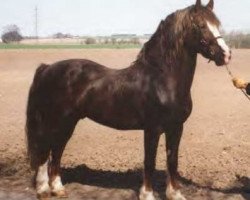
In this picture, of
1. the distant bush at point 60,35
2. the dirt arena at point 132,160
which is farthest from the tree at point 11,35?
the dirt arena at point 132,160

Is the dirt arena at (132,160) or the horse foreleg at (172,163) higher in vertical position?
the horse foreleg at (172,163)

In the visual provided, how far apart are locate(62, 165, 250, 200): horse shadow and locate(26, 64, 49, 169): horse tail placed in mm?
748

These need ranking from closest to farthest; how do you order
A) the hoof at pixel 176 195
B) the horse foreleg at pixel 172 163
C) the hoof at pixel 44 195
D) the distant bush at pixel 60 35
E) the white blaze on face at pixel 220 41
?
the white blaze on face at pixel 220 41 → the horse foreleg at pixel 172 163 → the hoof at pixel 176 195 → the hoof at pixel 44 195 → the distant bush at pixel 60 35

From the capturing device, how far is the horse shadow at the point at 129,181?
689 centimetres

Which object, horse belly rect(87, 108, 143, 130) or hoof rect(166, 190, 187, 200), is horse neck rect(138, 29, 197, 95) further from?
hoof rect(166, 190, 187, 200)

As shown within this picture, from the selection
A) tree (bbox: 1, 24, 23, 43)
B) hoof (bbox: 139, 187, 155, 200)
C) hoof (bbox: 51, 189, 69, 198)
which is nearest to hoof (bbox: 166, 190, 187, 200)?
hoof (bbox: 139, 187, 155, 200)

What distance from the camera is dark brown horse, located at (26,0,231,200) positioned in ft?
19.3

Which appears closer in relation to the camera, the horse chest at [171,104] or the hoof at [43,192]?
the horse chest at [171,104]

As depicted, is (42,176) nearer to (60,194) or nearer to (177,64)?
(60,194)

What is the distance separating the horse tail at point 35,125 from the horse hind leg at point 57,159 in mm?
186

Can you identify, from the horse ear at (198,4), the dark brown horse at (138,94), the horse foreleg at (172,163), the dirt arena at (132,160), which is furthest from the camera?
the dirt arena at (132,160)

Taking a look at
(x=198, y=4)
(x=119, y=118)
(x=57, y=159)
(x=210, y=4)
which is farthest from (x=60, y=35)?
(x=198, y=4)

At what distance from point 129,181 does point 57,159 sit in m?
1.15

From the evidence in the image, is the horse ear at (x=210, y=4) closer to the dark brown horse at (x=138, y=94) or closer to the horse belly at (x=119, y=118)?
the dark brown horse at (x=138, y=94)
